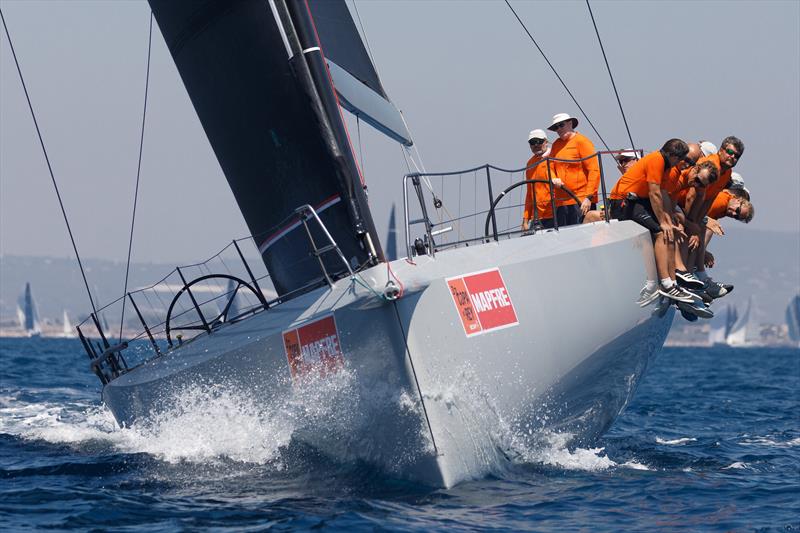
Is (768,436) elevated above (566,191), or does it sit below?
below

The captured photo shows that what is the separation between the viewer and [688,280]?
6719 millimetres

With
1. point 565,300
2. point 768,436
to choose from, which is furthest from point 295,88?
point 768,436

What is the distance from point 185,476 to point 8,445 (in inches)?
93.1

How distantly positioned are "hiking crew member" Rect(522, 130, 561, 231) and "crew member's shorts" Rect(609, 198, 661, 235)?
0.41 m

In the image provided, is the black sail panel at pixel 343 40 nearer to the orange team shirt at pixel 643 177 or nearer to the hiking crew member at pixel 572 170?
the hiking crew member at pixel 572 170

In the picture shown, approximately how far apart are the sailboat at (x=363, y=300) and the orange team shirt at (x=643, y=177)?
30 cm

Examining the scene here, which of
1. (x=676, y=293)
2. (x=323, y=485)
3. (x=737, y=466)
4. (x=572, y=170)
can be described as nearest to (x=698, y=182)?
(x=676, y=293)

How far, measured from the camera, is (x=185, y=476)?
615 cm

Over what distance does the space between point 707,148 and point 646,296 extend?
1.25 m

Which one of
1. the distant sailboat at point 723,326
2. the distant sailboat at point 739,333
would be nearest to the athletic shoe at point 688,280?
the distant sailboat at point 723,326

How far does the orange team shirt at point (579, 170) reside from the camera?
7398 millimetres

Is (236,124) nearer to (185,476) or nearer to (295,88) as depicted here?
(295,88)

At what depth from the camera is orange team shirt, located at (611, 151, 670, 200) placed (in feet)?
21.9

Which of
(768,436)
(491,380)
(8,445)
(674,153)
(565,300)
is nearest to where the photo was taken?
(491,380)
